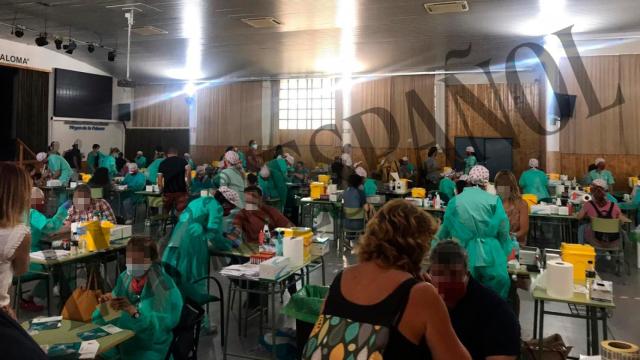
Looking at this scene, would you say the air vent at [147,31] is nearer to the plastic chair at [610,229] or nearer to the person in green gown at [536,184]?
the person in green gown at [536,184]

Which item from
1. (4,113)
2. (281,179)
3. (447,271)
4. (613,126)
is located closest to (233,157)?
(281,179)

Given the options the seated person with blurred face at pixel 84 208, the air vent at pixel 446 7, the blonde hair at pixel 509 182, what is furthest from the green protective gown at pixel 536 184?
the seated person with blurred face at pixel 84 208

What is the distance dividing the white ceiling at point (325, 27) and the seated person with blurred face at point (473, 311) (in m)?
6.03

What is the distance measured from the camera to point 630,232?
698 cm

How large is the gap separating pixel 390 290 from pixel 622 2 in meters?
7.80

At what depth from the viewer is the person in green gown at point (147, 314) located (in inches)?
99.3

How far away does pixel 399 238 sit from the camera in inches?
64.1

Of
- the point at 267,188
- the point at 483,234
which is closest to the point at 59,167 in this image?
the point at 267,188

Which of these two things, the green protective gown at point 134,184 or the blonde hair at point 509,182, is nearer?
the blonde hair at point 509,182

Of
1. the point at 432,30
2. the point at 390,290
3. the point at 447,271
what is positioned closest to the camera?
the point at 390,290

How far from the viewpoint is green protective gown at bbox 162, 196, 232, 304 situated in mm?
3834

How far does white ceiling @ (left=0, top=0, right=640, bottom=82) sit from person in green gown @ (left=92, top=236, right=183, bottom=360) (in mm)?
5585

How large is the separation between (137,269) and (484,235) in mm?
2425

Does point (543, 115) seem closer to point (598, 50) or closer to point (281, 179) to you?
point (598, 50)
